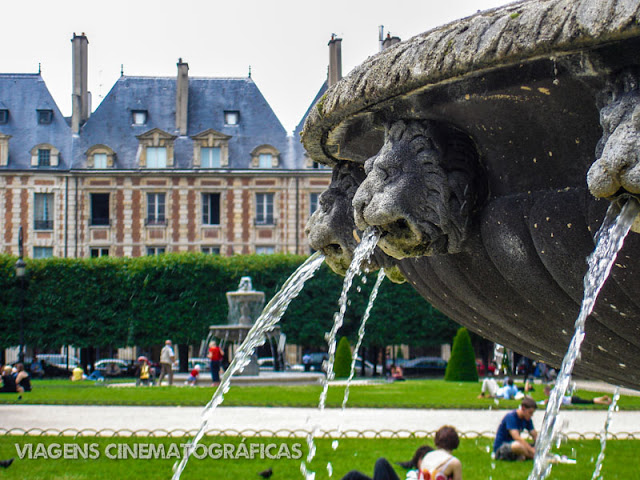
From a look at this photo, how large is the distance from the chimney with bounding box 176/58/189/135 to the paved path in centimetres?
2347

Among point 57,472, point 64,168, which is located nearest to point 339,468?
point 57,472

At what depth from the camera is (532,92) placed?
2414 millimetres

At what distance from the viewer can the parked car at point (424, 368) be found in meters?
29.7

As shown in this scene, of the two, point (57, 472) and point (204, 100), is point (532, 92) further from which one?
point (204, 100)

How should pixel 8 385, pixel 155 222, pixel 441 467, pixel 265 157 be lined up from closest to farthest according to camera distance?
1. pixel 441 467
2. pixel 8 385
3. pixel 155 222
4. pixel 265 157

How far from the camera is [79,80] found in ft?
112

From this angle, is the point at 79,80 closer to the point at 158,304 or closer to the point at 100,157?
the point at 100,157

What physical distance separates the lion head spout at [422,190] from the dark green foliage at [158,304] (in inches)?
990

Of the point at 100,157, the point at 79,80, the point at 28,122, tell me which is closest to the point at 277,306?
the point at 100,157

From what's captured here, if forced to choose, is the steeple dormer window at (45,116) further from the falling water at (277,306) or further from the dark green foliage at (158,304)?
the falling water at (277,306)

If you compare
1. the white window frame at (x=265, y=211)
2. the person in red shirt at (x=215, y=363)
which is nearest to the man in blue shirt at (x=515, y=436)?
the person in red shirt at (x=215, y=363)

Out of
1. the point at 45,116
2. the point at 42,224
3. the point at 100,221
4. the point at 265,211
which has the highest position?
the point at 45,116

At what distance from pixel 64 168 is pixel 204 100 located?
20.2ft

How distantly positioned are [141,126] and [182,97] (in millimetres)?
2011
